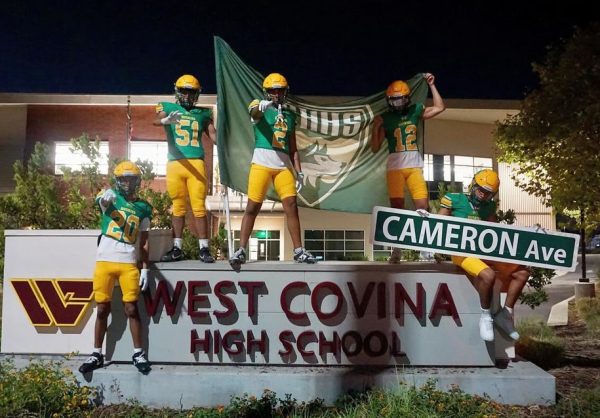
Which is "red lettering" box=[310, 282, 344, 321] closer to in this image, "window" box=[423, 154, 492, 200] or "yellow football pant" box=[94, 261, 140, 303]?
"yellow football pant" box=[94, 261, 140, 303]

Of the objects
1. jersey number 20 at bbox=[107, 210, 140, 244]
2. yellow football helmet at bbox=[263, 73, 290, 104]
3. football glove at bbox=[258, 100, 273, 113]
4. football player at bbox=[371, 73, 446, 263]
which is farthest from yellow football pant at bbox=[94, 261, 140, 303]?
football player at bbox=[371, 73, 446, 263]

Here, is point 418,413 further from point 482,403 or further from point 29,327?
point 29,327

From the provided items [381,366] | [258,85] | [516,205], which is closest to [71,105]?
[258,85]

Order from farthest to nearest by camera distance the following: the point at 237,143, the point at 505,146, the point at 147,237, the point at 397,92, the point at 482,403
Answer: the point at 505,146 → the point at 237,143 → the point at 397,92 → the point at 147,237 → the point at 482,403

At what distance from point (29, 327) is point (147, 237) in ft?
5.87

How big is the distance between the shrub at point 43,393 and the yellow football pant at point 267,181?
2.71 m

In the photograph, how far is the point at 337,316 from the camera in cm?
570

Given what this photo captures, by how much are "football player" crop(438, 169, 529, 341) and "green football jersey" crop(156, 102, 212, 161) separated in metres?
2.99

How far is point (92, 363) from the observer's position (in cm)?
529

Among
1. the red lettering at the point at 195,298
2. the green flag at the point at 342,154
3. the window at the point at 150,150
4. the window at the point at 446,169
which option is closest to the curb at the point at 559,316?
the green flag at the point at 342,154

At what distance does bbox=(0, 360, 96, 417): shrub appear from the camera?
4605 millimetres

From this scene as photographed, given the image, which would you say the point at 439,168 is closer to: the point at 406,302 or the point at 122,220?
the point at 406,302

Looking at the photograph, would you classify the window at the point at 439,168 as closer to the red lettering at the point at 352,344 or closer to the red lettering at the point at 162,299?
the red lettering at the point at 352,344

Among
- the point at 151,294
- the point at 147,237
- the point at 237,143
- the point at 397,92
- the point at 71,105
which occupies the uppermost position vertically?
the point at 71,105
